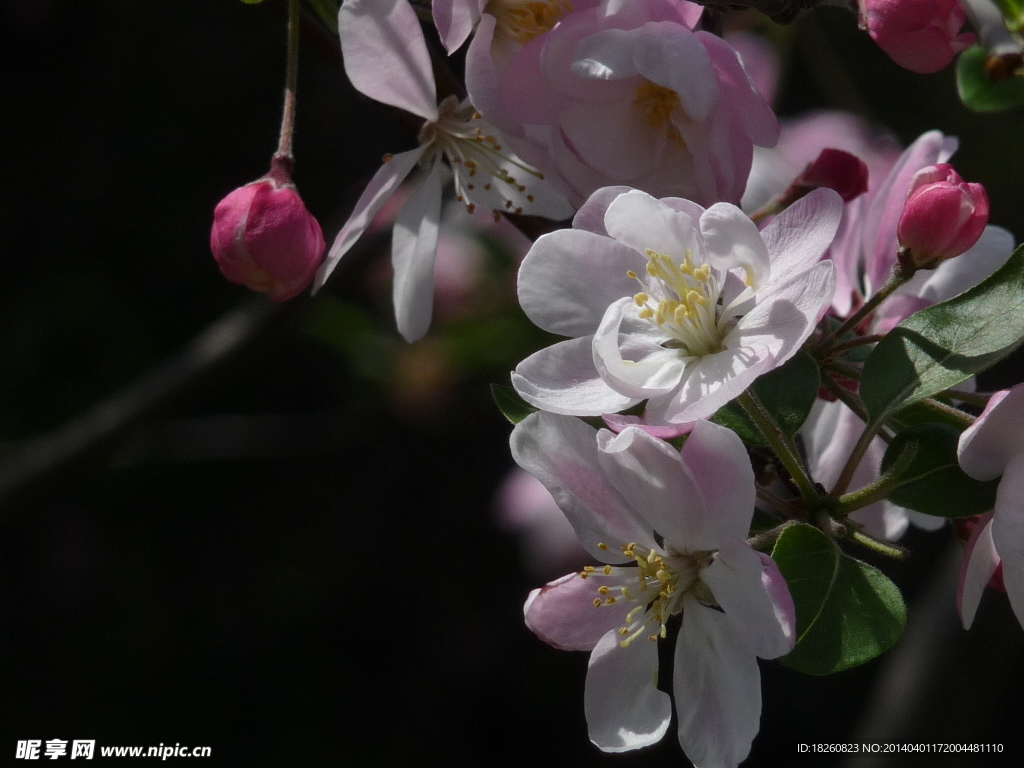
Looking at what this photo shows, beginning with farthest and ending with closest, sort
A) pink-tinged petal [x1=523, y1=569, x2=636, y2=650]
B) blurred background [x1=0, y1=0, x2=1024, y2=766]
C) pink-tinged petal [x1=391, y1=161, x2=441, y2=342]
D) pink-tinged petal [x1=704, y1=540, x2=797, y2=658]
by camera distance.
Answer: blurred background [x1=0, y1=0, x2=1024, y2=766], pink-tinged petal [x1=391, y1=161, x2=441, y2=342], pink-tinged petal [x1=523, y1=569, x2=636, y2=650], pink-tinged petal [x1=704, y1=540, x2=797, y2=658]

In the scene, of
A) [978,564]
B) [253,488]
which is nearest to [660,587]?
[978,564]

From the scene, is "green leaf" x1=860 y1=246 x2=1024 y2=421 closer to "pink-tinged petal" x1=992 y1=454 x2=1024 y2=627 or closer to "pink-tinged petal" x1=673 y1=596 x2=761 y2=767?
Answer: "pink-tinged petal" x1=992 y1=454 x2=1024 y2=627

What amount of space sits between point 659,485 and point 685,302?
14cm

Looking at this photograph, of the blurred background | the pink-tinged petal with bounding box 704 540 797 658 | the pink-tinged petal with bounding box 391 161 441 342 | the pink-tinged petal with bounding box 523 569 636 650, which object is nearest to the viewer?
the pink-tinged petal with bounding box 704 540 797 658

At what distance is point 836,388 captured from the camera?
0.80m

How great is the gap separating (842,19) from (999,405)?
254 centimetres

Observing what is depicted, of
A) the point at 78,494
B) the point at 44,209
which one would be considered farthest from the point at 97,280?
the point at 78,494

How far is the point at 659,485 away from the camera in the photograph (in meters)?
0.66

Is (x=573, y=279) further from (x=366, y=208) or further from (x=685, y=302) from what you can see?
(x=366, y=208)

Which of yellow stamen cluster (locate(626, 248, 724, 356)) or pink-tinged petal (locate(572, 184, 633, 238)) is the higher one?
pink-tinged petal (locate(572, 184, 633, 238))

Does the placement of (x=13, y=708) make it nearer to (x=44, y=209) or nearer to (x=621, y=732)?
(x=44, y=209)

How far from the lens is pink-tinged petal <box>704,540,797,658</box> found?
0.62 m

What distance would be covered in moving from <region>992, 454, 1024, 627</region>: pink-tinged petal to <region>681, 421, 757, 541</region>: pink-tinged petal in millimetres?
159

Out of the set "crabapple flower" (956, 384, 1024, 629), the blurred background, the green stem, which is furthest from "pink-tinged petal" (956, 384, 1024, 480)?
the blurred background
